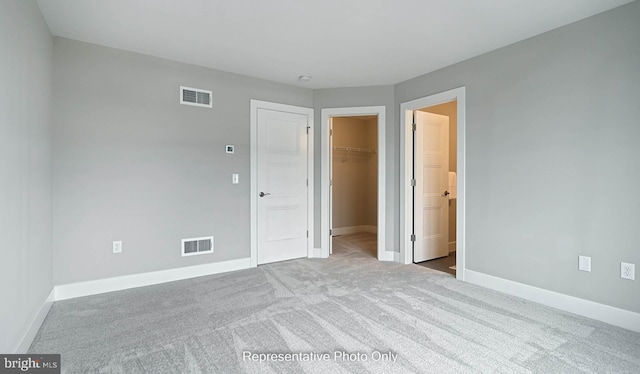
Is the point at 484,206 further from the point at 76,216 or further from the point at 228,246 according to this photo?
the point at 76,216

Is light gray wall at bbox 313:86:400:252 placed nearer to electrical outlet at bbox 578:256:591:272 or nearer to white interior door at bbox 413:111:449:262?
white interior door at bbox 413:111:449:262

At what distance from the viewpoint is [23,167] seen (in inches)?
78.4

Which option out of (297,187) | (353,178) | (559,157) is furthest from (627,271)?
(353,178)

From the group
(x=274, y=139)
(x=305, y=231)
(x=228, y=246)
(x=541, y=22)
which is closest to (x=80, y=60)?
(x=274, y=139)

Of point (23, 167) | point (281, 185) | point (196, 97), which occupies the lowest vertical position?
point (281, 185)

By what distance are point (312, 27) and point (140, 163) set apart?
2296 mm

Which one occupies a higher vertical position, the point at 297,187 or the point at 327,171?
the point at 327,171

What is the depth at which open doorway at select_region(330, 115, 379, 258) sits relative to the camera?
6555 mm

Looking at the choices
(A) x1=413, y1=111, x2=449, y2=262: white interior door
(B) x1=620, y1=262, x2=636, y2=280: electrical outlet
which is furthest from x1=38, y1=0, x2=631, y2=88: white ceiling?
(B) x1=620, y1=262, x2=636, y2=280: electrical outlet

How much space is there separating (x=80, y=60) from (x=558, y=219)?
482 centimetres

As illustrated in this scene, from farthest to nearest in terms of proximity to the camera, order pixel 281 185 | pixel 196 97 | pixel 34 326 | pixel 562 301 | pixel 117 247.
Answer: pixel 281 185 < pixel 196 97 < pixel 117 247 < pixel 562 301 < pixel 34 326

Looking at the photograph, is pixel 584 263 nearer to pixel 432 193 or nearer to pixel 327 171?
pixel 432 193

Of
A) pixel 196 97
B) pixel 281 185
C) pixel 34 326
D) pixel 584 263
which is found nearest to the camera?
pixel 34 326

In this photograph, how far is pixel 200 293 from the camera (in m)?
3.00
